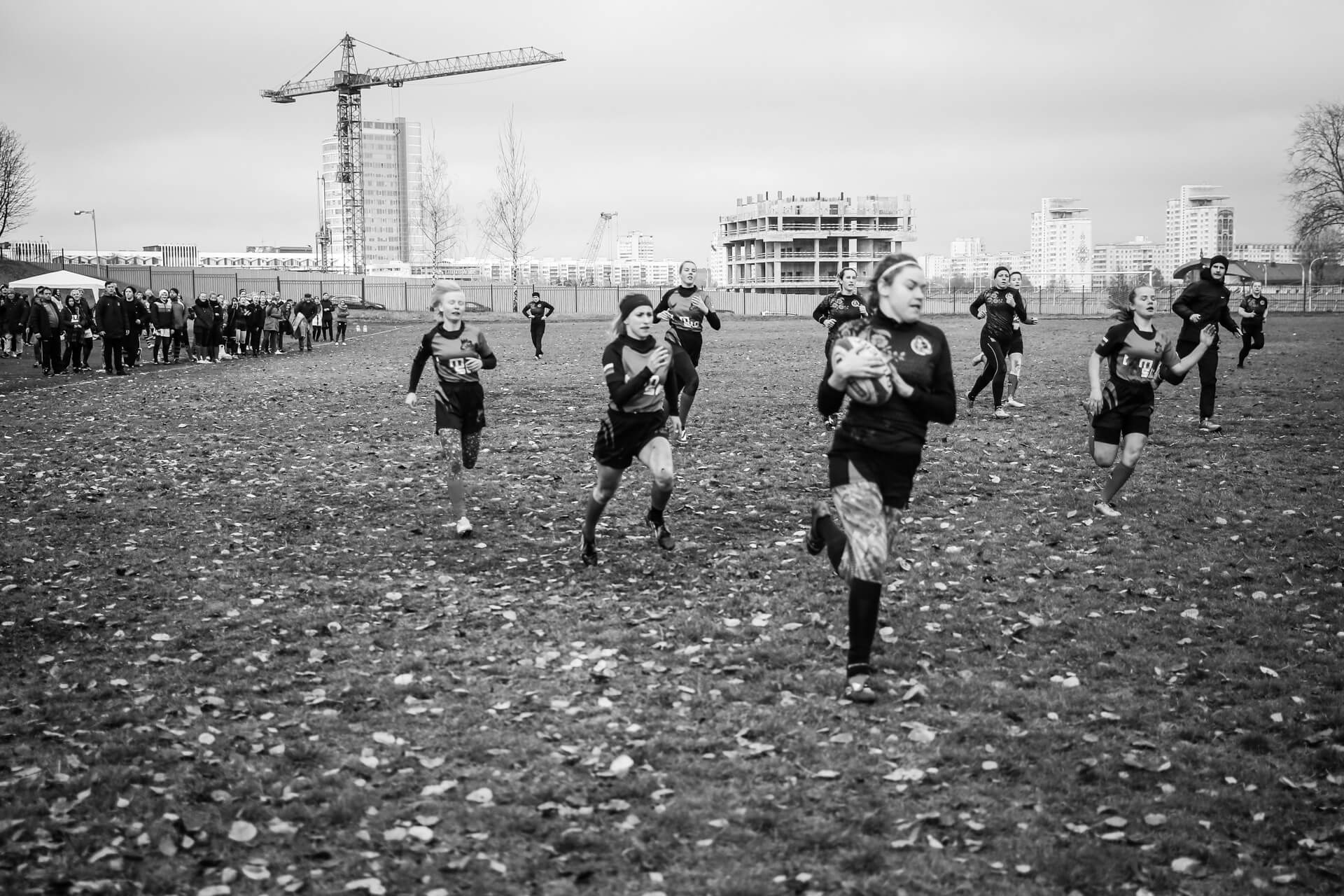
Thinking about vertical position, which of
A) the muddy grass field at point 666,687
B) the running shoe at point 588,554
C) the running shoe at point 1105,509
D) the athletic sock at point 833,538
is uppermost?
the athletic sock at point 833,538

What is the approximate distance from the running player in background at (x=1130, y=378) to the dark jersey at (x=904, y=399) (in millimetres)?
4836

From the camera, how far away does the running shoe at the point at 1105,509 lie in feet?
38.6

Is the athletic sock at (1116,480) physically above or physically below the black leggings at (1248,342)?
below

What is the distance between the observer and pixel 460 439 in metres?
11.5

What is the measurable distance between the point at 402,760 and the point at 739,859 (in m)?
1.99

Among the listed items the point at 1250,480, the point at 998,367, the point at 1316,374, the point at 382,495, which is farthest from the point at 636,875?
the point at 1316,374

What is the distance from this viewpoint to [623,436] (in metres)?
9.73

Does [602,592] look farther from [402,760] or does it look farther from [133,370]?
[133,370]

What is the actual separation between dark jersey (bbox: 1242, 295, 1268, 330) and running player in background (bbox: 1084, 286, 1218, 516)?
54.1 feet

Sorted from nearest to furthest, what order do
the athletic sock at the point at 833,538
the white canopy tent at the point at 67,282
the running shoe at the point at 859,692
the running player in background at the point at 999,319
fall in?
the running shoe at the point at 859,692, the athletic sock at the point at 833,538, the running player in background at the point at 999,319, the white canopy tent at the point at 67,282

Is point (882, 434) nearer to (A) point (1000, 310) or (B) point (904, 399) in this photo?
(B) point (904, 399)

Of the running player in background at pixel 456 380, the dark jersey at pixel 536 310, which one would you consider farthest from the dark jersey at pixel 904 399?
the dark jersey at pixel 536 310

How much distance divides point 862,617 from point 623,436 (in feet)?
10.8

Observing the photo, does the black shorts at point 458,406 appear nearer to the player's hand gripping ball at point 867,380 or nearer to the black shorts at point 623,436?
the black shorts at point 623,436
